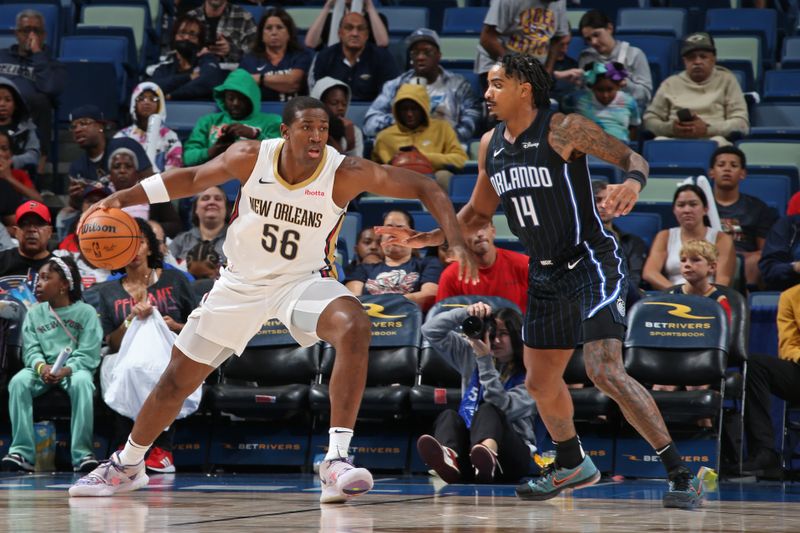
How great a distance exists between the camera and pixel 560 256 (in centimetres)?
532

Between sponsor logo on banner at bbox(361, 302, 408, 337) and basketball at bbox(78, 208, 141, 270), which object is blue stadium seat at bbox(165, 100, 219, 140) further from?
basketball at bbox(78, 208, 141, 270)

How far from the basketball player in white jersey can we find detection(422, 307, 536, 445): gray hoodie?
179 cm

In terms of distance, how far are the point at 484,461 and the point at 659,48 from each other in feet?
20.0

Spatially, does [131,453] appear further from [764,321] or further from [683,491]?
[764,321]

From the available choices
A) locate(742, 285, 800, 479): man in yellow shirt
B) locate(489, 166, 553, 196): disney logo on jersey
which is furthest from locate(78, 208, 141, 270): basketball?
locate(742, 285, 800, 479): man in yellow shirt

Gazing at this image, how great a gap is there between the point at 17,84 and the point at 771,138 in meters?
6.57

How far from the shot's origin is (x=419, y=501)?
5.17 meters

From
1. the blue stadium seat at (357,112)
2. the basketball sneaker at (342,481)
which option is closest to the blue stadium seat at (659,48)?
the blue stadium seat at (357,112)

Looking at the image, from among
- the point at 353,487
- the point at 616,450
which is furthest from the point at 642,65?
the point at 353,487

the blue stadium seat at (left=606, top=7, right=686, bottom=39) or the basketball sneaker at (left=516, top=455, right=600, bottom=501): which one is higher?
the blue stadium seat at (left=606, top=7, right=686, bottom=39)

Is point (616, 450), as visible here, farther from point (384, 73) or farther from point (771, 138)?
point (384, 73)

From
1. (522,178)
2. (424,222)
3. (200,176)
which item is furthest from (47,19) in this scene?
(522,178)

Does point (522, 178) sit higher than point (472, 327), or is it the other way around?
point (522, 178)

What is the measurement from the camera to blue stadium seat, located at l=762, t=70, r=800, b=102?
1103 centimetres
